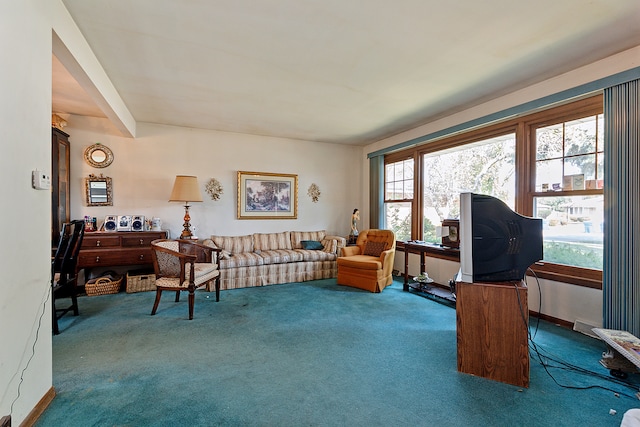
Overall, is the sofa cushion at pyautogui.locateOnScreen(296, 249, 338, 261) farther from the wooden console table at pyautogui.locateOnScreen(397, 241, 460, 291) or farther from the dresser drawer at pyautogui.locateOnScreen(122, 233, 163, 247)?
the dresser drawer at pyautogui.locateOnScreen(122, 233, 163, 247)

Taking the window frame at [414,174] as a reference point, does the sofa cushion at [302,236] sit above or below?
below

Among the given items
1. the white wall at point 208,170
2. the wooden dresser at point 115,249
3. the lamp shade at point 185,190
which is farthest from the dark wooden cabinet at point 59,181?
the lamp shade at point 185,190

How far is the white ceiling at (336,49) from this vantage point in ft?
6.62

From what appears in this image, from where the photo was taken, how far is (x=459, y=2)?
1.93 metres

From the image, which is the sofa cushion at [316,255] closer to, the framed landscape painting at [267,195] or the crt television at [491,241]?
the framed landscape painting at [267,195]

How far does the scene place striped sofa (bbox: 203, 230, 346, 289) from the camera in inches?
174

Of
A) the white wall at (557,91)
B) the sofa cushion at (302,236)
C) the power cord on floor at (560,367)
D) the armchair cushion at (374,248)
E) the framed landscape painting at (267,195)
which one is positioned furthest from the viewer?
the sofa cushion at (302,236)

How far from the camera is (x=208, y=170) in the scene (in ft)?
16.8

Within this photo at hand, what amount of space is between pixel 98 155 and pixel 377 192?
4.75m

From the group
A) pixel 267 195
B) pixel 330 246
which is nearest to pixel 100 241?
pixel 267 195

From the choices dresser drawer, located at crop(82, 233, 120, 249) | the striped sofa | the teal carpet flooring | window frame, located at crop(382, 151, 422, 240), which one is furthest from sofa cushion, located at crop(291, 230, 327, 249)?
dresser drawer, located at crop(82, 233, 120, 249)

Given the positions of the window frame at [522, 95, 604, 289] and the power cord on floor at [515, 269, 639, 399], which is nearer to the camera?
the power cord on floor at [515, 269, 639, 399]

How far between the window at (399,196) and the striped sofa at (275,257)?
3.67 ft

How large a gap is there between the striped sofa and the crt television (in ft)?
10.0
